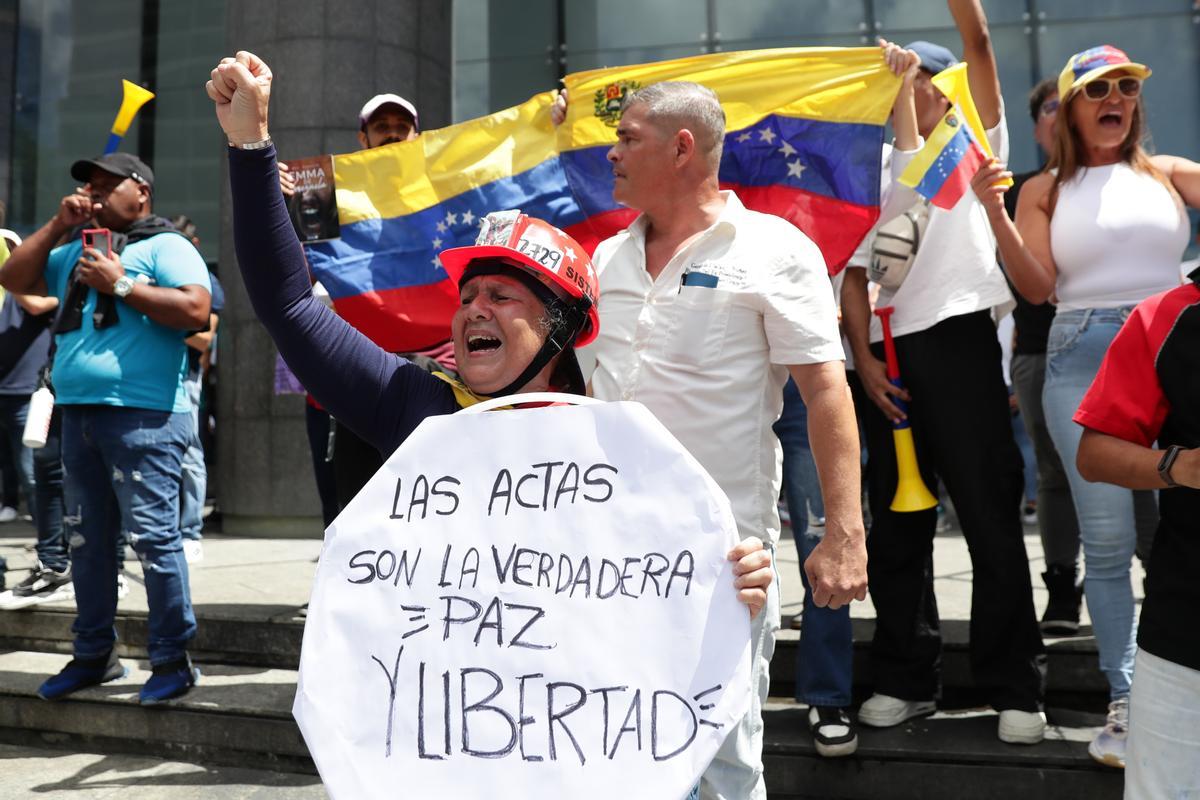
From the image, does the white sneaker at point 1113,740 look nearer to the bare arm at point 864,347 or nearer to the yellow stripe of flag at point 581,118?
the bare arm at point 864,347

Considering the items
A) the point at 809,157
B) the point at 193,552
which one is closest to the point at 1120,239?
the point at 809,157

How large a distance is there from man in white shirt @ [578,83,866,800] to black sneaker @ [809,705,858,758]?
38.4 inches

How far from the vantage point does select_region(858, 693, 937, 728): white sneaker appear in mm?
3322

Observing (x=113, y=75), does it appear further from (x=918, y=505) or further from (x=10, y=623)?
(x=918, y=505)

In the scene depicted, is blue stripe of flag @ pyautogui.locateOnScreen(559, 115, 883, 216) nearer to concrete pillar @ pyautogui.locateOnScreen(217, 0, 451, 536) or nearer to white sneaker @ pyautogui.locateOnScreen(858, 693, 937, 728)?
white sneaker @ pyautogui.locateOnScreen(858, 693, 937, 728)

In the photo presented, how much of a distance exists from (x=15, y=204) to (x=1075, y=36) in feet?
32.7

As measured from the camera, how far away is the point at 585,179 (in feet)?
12.2

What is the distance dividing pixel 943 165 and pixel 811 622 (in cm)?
Answer: 140

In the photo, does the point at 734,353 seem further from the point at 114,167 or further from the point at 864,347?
the point at 114,167

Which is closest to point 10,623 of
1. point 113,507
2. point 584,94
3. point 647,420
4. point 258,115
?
point 113,507

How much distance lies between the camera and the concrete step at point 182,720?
3689 millimetres

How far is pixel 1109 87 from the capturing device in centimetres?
320

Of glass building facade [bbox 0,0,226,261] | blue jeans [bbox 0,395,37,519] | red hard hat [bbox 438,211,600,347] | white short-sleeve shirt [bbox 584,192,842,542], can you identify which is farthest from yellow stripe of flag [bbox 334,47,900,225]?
glass building facade [bbox 0,0,226,261]

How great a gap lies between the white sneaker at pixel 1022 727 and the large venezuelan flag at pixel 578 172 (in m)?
1.46
